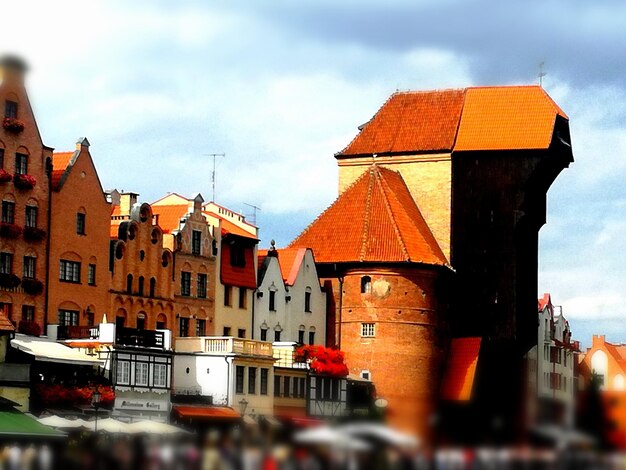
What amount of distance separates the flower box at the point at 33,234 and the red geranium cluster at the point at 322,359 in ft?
53.5

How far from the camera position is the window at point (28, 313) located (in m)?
55.9

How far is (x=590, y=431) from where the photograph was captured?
15.5 meters

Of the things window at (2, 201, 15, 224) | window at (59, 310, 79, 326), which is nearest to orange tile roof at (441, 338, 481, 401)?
window at (59, 310, 79, 326)

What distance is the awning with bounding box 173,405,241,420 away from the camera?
58.2 metres

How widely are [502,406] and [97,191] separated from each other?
147 ft

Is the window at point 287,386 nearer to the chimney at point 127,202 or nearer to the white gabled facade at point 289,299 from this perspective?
the white gabled facade at point 289,299

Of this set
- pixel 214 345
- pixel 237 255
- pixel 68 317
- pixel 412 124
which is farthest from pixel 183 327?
pixel 412 124

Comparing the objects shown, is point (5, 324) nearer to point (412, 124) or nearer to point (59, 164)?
point (59, 164)

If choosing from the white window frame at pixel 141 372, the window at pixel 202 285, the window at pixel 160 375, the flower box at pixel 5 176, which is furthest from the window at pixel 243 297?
the flower box at pixel 5 176

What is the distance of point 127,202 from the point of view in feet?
206

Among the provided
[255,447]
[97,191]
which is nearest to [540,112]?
[97,191]

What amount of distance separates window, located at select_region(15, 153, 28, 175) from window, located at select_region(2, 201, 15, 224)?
4.17 ft

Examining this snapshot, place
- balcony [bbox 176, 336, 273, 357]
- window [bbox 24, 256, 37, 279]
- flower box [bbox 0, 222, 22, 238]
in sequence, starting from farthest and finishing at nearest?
balcony [bbox 176, 336, 273, 357] → window [bbox 24, 256, 37, 279] → flower box [bbox 0, 222, 22, 238]

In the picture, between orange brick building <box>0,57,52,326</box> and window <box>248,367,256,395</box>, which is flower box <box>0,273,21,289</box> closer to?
orange brick building <box>0,57,52,326</box>
